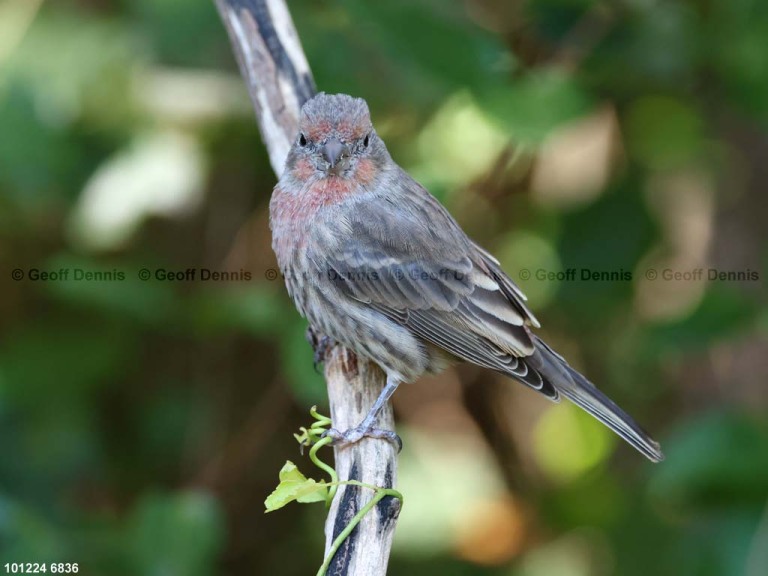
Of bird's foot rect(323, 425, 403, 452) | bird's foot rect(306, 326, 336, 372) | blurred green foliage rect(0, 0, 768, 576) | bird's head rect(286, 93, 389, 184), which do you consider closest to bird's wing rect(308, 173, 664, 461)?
bird's head rect(286, 93, 389, 184)

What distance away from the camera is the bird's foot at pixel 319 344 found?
13.2 ft

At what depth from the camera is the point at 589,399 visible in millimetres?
3797

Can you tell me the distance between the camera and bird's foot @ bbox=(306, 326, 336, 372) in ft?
13.2

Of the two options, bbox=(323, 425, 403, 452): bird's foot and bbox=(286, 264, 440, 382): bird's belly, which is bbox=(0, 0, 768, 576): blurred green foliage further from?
bbox=(323, 425, 403, 452): bird's foot

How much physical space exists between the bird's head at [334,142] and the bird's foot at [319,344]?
671 mm

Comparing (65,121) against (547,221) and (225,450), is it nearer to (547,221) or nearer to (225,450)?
(225,450)

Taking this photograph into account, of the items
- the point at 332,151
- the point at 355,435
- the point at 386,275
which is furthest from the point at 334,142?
the point at 355,435

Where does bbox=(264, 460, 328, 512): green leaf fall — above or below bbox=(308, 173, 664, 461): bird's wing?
below

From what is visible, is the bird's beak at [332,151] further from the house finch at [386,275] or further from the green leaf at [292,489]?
the green leaf at [292,489]

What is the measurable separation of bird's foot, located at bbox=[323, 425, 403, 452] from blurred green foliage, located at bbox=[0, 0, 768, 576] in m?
0.72

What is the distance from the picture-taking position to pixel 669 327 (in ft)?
14.0

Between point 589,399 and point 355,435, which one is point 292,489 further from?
point 589,399

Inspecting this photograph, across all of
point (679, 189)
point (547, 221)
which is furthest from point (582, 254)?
point (679, 189)

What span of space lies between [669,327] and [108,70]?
2817 millimetres
